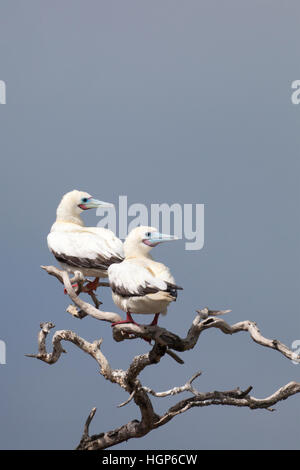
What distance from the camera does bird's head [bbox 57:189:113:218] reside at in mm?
9737

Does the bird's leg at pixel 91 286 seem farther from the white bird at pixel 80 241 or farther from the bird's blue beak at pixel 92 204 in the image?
the bird's blue beak at pixel 92 204

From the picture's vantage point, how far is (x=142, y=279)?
26.7ft

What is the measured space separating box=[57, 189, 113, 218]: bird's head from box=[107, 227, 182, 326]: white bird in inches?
52.6

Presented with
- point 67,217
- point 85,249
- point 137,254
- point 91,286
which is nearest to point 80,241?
point 85,249

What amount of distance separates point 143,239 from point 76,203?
1.53 meters

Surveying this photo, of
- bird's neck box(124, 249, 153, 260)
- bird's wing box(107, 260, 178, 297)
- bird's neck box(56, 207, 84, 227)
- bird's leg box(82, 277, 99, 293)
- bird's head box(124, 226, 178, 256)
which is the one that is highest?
bird's neck box(56, 207, 84, 227)

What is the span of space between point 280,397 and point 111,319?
81.2 inches

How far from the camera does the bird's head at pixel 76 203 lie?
31.9 ft

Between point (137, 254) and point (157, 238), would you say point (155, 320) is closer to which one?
point (137, 254)

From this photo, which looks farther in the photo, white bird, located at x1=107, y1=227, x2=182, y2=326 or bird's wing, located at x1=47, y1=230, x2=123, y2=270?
bird's wing, located at x1=47, y1=230, x2=123, y2=270

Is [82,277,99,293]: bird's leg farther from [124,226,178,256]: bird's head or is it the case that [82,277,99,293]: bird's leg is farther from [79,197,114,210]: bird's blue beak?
[124,226,178,256]: bird's head

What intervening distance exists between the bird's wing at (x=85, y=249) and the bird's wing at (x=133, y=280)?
2.41 ft

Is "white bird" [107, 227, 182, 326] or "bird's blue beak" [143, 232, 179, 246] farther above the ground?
"bird's blue beak" [143, 232, 179, 246]

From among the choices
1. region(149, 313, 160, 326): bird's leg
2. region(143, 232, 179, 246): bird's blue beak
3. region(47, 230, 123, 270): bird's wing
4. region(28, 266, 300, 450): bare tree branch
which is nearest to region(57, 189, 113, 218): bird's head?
region(47, 230, 123, 270): bird's wing
